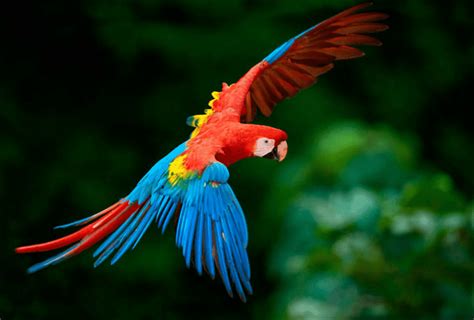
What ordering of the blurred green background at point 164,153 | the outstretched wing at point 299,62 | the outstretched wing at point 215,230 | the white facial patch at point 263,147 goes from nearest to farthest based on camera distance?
the outstretched wing at point 215,230
the white facial patch at point 263,147
the outstretched wing at point 299,62
the blurred green background at point 164,153

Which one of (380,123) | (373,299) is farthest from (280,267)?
(380,123)

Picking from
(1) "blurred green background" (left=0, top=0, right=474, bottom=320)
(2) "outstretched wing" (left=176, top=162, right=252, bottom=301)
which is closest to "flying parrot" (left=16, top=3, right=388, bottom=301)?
(2) "outstretched wing" (left=176, top=162, right=252, bottom=301)

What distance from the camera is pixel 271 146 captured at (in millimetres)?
819

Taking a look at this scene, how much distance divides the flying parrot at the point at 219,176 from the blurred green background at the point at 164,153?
95 cm

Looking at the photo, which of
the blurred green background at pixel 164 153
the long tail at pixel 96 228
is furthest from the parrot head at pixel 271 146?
the blurred green background at pixel 164 153

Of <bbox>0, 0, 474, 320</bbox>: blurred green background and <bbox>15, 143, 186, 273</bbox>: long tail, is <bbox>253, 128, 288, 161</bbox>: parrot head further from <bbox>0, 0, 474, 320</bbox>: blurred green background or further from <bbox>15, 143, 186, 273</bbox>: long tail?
<bbox>0, 0, 474, 320</bbox>: blurred green background

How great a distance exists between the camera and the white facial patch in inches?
31.8

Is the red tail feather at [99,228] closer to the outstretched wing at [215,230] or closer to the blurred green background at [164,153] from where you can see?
the outstretched wing at [215,230]

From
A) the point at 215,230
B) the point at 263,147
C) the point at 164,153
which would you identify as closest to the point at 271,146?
the point at 263,147

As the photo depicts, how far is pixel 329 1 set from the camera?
1.94 meters

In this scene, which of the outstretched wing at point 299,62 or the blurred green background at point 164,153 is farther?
the blurred green background at point 164,153

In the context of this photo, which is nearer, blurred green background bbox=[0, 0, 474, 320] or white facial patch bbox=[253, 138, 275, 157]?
white facial patch bbox=[253, 138, 275, 157]

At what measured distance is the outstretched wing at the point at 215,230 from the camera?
708mm

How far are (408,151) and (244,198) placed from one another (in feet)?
2.26
